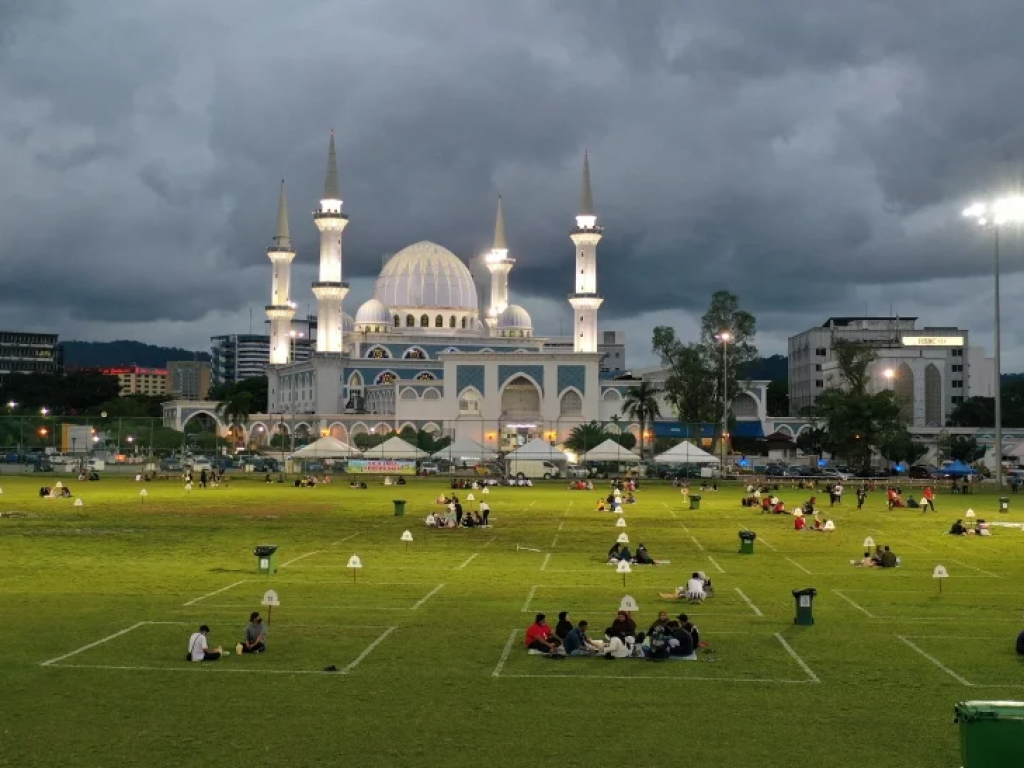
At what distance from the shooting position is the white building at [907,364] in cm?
14000

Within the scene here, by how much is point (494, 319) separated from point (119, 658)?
14498 centimetres

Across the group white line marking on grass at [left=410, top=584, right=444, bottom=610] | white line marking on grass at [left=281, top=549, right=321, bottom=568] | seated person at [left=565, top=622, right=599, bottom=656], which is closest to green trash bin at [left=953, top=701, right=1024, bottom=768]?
seated person at [left=565, top=622, right=599, bottom=656]

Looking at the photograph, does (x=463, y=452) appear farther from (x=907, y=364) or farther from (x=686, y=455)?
(x=907, y=364)

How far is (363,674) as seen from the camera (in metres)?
17.4

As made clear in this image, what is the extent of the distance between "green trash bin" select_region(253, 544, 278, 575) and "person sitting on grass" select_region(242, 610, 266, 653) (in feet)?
29.8

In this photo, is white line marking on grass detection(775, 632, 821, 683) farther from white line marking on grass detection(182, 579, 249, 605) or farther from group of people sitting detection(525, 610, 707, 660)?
white line marking on grass detection(182, 579, 249, 605)

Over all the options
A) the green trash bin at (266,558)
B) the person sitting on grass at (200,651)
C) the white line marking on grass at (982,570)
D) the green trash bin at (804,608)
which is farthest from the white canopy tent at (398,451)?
the person sitting on grass at (200,651)

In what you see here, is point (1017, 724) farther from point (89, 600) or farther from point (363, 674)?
point (89, 600)

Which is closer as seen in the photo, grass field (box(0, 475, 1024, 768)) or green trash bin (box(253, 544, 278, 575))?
grass field (box(0, 475, 1024, 768))

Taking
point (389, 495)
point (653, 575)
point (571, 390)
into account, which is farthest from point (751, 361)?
point (653, 575)

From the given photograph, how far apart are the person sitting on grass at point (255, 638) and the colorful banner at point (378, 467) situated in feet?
230

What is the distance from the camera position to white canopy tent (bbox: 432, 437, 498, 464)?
97.0 metres

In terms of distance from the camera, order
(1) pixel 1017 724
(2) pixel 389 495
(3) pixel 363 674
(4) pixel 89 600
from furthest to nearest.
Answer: (2) pixel 389 495 < (4) pixel 89 600 < (3) pixel 363 674 < (1) pixel 1017 724

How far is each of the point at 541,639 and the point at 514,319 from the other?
14218 centimetres
